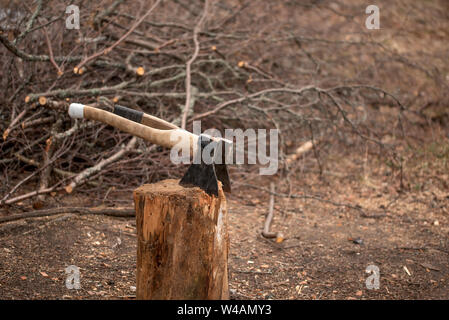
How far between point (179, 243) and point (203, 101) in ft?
9.10

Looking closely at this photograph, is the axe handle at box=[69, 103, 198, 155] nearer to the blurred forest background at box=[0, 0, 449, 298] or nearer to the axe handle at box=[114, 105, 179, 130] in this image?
the axe handle at box=[114, 105, 179, 130]

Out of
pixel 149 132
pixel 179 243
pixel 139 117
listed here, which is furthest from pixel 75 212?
pixel 179 243

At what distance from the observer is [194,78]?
197 inches

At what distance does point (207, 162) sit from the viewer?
2.16 metres

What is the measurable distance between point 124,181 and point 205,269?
2.28 meters

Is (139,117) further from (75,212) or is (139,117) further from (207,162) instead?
(75,212)

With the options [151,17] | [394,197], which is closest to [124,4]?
[151,17]

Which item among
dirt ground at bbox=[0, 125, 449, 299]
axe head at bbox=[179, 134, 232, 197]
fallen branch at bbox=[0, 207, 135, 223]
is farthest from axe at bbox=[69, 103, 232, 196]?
fallen branch at bbox=[0, 207, 135, 223]

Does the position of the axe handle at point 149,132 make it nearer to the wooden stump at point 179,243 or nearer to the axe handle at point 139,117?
the axe handle at point 139,117

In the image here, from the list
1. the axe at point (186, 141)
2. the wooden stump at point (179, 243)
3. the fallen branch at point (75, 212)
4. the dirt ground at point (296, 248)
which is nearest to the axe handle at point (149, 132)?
the axe at point (186, 141)

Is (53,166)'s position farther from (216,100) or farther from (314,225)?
(314,225)

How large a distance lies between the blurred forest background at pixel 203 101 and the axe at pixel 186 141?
87cm

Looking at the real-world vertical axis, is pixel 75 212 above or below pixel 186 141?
below
